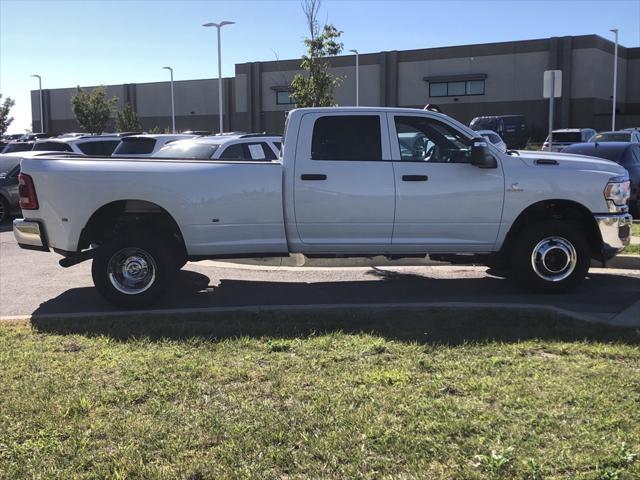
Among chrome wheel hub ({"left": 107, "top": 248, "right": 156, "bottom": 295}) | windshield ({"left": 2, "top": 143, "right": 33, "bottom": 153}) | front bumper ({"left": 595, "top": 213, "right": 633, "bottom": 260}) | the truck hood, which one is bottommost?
chrome wheel hub ({"left": 107, "top": 248, "right": 156, "bottom": 295})

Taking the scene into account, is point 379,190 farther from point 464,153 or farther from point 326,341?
point 326,341

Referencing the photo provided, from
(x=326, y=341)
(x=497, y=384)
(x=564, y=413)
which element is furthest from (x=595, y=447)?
(x=326, y=341)

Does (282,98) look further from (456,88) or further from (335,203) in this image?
(335,203)

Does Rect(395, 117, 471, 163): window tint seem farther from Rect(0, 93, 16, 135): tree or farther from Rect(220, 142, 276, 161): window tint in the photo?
Rect(0, 93, 16, 135): tree

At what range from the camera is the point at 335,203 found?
663 cm

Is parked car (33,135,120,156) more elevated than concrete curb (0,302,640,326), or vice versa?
parked car (33,135,120,156)

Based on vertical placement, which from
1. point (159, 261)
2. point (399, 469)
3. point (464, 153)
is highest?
point (464, 153)

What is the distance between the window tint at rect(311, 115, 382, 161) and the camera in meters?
6.73

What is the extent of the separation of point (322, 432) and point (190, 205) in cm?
353

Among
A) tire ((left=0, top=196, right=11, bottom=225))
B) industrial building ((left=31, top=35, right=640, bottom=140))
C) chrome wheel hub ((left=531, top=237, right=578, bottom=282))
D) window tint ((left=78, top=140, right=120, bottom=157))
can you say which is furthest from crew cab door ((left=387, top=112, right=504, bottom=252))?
industrial building ((left=31, top=35, right=640, bottom=140))

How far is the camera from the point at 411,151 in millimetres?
6785

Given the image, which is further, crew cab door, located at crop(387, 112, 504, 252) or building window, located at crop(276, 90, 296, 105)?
building window, located at crop(276, 90, 296, 105)

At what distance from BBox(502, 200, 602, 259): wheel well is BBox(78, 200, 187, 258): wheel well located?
3.62m

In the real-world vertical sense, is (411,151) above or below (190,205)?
above
